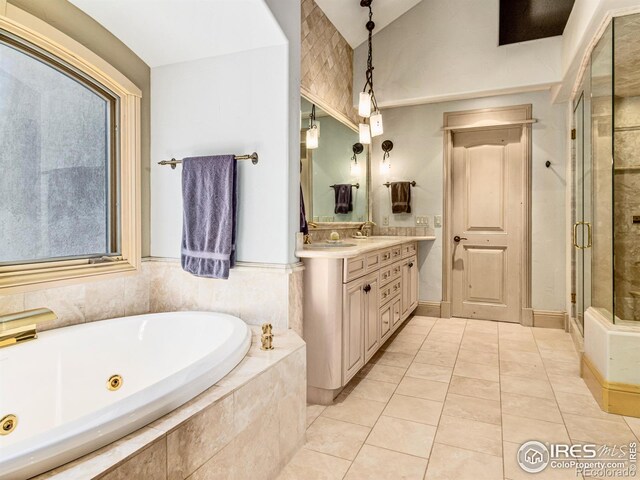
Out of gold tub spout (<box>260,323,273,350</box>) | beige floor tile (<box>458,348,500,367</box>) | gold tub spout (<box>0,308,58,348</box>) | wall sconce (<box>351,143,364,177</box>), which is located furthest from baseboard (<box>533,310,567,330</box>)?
gold tub spout (<box>0,308,58,348</box>)

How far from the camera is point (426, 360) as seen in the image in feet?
9.25

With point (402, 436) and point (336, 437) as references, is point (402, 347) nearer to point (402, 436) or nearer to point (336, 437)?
point (402, 436)

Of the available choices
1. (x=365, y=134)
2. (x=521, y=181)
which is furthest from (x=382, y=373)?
(x=521, y=181)

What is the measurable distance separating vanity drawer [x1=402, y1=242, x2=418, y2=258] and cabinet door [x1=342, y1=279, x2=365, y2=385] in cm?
120

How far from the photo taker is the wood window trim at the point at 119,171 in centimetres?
167

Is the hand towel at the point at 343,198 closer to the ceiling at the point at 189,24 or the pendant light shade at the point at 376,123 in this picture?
the pendant light shade at the point at 376,123

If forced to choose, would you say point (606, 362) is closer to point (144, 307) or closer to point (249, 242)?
point (249, 242)

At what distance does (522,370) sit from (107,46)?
3354 millimetres

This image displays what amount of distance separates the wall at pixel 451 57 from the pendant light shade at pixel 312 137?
128 centimetres

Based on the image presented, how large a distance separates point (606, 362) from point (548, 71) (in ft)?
8.28

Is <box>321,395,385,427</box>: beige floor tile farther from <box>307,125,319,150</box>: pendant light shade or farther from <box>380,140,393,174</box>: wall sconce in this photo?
<box>380,140,393,174</box>: wall sconce

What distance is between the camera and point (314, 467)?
1.58 meters

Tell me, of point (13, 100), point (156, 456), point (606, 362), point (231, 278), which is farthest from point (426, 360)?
point (13, 100)

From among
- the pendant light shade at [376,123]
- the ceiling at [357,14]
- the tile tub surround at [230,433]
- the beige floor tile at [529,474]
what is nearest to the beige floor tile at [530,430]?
the beige floor tile at [529,474]
